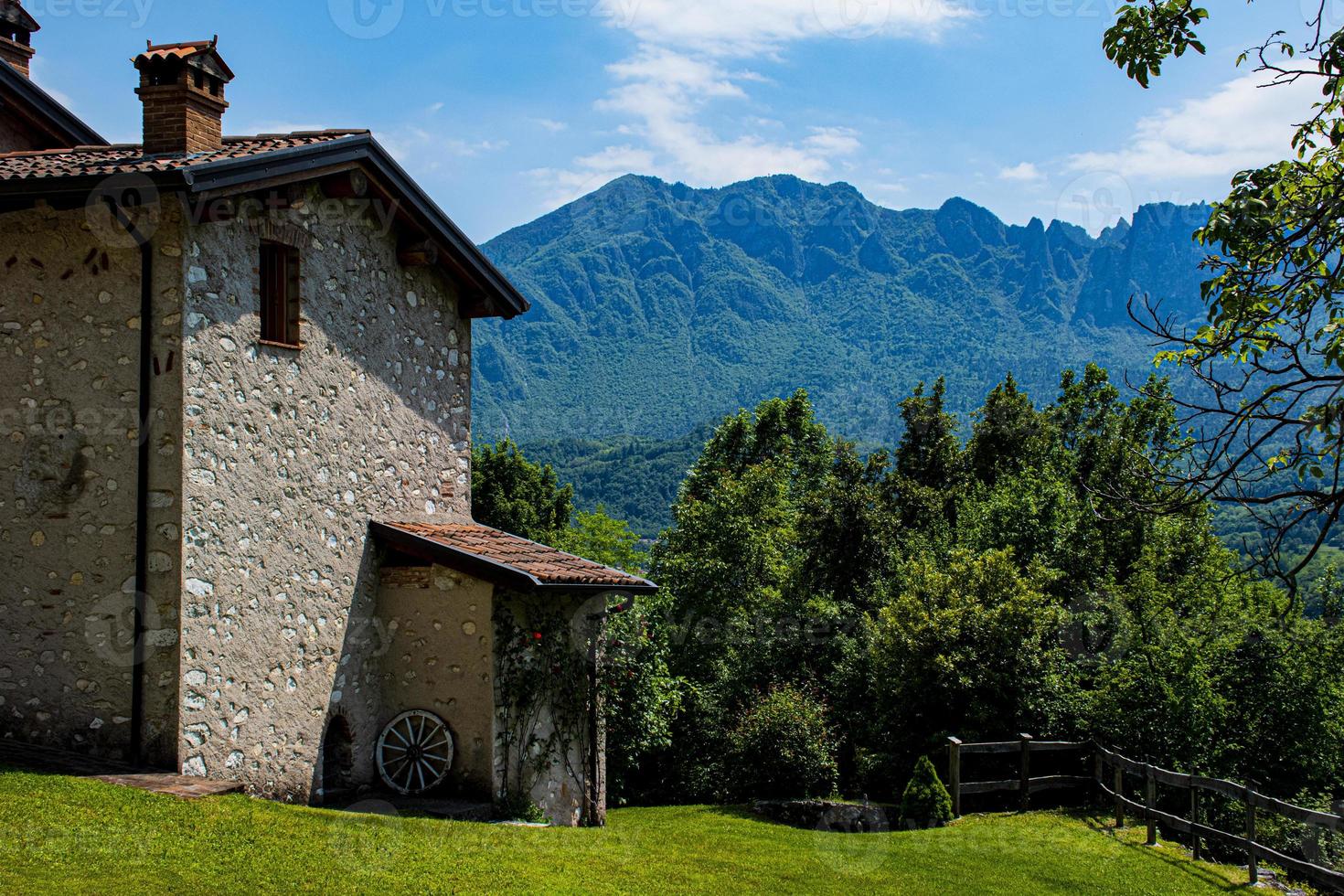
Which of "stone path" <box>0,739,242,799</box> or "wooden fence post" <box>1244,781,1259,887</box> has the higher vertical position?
"stone path" <box>0,739,242,799</box>

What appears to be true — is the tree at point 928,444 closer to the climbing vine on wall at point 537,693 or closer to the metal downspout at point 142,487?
the climbing vine on wall at point 537,693

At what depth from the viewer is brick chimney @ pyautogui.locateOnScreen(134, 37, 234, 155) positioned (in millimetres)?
11656

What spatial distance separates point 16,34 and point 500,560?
10429 mm

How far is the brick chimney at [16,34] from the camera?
1493 centimetres

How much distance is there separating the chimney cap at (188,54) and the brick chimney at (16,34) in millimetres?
4431

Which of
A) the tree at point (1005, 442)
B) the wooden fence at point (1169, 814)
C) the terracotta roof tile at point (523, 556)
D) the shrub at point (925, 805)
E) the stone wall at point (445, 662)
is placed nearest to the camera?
the wooden fence at point (1169, 814)

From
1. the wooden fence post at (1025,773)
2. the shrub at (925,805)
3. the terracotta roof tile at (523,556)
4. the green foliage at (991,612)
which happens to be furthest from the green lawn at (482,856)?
the green foliage at (991,612)

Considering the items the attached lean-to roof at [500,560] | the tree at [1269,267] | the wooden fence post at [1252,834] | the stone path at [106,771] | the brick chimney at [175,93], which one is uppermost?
the brick chimney at [175,93]

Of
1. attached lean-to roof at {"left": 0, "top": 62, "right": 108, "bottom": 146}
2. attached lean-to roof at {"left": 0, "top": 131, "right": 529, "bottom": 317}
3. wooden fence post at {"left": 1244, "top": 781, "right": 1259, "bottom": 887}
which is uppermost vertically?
attached lean-to roof at {"left": 0, "top": 62, "right": 108, "bottom": 146}

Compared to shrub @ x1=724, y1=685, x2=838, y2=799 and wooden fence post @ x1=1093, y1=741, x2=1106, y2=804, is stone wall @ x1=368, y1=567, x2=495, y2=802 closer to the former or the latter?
shrub @ x1=724, y1=685, x2=838, y2=799

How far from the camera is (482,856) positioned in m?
9.76

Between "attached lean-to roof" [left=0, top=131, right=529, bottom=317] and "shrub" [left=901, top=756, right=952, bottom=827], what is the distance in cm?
953

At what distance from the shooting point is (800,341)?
194250mm

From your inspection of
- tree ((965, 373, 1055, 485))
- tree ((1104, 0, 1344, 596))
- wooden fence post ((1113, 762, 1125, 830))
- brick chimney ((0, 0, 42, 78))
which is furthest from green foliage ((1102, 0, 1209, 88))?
tree ((965, 373, 1055, 485))
